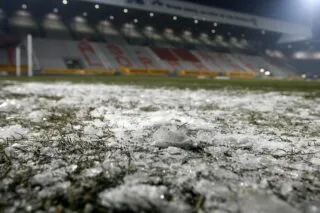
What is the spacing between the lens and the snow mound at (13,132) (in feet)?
4.02

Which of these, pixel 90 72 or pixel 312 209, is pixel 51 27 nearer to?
pixel 90 72

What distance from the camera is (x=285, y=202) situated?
2.01ft

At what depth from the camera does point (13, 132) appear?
1.29m

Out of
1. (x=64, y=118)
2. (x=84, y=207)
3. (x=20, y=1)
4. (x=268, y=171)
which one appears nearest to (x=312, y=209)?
(x=268, y=171)

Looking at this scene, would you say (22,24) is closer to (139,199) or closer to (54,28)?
(54,28)

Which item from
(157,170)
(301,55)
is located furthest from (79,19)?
(301,55)

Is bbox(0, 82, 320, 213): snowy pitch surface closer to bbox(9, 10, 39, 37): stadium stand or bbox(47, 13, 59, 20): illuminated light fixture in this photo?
bbox(9, 10, 39, 37): stadium stand

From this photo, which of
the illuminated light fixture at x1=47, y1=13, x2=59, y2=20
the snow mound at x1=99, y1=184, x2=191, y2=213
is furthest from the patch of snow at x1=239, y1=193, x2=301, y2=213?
the illuminated light fixture at x1=47, y1=13, x2=59, y2=20

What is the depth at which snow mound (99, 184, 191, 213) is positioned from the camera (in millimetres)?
593

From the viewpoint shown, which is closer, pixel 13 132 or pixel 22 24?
pixel 13 132

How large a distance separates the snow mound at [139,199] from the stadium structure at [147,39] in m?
20.2

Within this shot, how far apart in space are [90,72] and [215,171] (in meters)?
21.2

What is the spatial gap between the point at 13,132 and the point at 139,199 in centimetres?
98

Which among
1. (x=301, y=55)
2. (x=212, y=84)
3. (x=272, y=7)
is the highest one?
(x=272, y=7)
